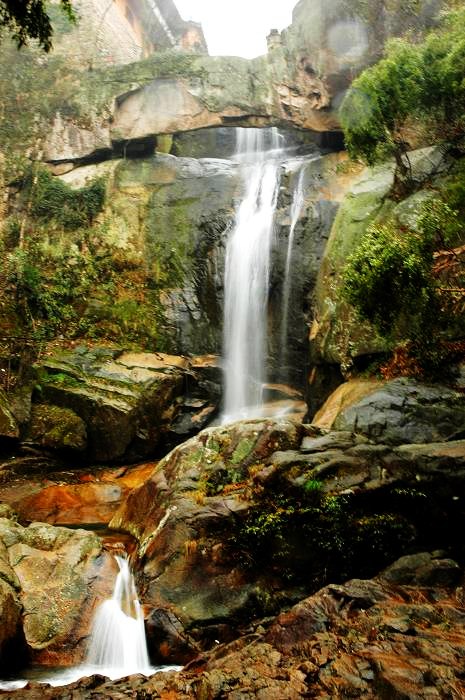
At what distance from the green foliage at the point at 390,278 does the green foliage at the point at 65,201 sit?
1248cm

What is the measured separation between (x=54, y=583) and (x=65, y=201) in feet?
48.3

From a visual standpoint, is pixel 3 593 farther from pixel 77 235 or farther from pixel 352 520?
pixel 77 235

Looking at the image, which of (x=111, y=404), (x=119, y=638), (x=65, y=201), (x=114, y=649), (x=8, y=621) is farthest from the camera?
(x=65, y=201)

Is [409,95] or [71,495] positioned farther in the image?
[71,495]

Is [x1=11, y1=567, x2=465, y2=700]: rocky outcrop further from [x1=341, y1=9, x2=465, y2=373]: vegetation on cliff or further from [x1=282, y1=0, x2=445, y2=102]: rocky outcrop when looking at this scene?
[x1=282, y1=0, x2=445, y2=102]: rocky outcrop

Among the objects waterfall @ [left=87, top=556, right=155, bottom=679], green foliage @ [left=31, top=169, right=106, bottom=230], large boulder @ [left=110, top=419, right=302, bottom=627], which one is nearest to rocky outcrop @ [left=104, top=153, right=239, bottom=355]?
green foliage @ [left=31, top=169, right=106, bottom=230]

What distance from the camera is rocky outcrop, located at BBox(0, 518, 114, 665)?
6.39 m

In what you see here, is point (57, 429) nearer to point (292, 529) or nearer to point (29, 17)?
point (292, 529)

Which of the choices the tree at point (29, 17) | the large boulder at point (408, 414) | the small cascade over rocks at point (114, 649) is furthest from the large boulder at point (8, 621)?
the tree at point (29, 17)

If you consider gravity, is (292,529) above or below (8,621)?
above

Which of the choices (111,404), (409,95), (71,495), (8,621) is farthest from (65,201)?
(8,621)

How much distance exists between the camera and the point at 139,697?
15.6 feet

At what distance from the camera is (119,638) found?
659 cm

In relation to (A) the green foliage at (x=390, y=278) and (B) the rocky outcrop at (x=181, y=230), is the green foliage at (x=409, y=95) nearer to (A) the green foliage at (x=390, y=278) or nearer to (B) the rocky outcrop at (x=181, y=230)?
(A) the green foliage at (x=390, y=278)
